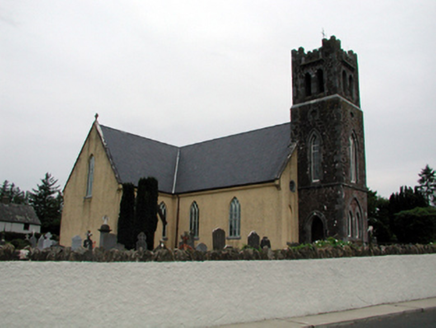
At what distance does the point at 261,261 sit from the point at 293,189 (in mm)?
17359

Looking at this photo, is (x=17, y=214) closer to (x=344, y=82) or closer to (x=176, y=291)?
(x=344, y=82)

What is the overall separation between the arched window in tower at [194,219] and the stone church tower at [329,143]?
Result: 7496 mm

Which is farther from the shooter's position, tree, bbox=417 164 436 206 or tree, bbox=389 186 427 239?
tree, bbox=417 164 436 206

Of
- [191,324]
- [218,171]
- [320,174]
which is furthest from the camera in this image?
[218,171]

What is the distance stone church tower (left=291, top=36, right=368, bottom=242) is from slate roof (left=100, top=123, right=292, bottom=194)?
6.61 ft

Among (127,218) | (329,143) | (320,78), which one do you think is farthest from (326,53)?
(127,218)

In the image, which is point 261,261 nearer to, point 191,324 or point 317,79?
point 191,324

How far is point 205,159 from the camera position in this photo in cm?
3384

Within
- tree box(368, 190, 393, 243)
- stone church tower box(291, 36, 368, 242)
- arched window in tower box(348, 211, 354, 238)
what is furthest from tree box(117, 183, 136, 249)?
tree box(368, 190, 393, 243)

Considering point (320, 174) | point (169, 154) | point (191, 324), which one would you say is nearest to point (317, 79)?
point (320, 174)

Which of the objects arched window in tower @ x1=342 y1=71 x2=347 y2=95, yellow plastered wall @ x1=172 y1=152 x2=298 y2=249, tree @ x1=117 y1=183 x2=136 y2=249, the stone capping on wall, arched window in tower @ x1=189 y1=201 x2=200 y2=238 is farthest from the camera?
arched window in tower @ x1=189 y1=201 x2=200 y2=238

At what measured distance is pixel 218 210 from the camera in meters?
29.0

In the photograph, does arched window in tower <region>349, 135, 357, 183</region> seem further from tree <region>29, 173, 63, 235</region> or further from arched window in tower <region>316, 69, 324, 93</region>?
tree <region>29, 173, 63, 235</region>

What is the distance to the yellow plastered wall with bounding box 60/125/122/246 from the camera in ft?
94.1
